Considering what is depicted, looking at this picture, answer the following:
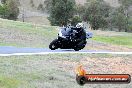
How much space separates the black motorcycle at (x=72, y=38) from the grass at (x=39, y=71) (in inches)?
758

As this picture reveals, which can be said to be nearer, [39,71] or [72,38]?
[72,38]

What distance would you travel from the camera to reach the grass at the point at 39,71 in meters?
29.1

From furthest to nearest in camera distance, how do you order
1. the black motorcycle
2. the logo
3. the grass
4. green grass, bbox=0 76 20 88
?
1. the grass
2. green grass, bbox=0 76 20 88
3. the black motorcycle
4. the logo

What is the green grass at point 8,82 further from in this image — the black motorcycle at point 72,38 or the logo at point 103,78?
the logo at point 103,78

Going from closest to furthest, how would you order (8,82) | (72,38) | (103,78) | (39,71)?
(103,78) < (72,38) < (8,82) < (39,71)

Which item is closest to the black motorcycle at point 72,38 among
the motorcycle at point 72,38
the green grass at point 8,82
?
the motorcycle at point 72,38

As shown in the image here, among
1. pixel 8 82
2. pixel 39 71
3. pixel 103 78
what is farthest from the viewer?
pixel 39 71

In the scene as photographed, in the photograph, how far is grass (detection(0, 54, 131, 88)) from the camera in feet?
95.5

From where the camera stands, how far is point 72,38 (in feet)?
28.5

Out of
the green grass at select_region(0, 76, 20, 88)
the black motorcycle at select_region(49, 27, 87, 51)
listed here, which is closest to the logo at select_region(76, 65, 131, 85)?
the black motorcycle at select_region(49, 27, 87, 51)

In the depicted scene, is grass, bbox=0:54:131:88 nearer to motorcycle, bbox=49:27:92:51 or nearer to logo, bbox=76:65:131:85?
motorcycle, bbox=49:27:92:51

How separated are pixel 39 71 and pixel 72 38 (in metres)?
26.0

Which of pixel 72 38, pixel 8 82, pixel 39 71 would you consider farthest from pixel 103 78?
pixel 39 71

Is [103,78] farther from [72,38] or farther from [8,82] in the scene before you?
[8,82]
